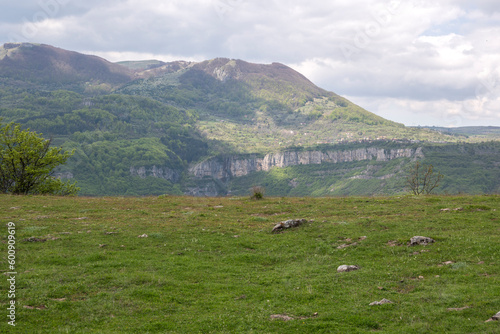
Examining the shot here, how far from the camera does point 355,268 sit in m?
17.8

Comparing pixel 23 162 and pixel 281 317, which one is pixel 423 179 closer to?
pixel 281 317

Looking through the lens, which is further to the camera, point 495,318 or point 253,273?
point 253,273

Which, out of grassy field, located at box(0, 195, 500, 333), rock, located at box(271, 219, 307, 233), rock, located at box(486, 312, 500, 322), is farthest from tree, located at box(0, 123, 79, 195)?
rock, located at box(486, 312, 500, 322)

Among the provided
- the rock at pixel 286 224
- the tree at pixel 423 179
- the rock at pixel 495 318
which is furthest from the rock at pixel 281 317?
the tree at pixel 423 179

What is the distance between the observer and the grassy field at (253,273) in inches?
503

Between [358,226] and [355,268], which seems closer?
[355,268]

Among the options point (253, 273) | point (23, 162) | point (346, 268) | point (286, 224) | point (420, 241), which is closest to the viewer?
point (346, 268)

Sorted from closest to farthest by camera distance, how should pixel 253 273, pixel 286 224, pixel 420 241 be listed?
1. pixel 253 273
2. pixel 420 241
3. pixel 286 224

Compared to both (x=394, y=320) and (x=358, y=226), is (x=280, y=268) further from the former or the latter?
(x=358, y=226)

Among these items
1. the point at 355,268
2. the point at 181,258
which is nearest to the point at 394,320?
the point at 355,268

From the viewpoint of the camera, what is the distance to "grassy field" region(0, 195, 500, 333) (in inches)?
503

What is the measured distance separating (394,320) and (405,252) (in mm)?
7336

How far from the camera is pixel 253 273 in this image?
18125 millimetres

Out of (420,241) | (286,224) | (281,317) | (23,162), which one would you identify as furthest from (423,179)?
(23,162)
